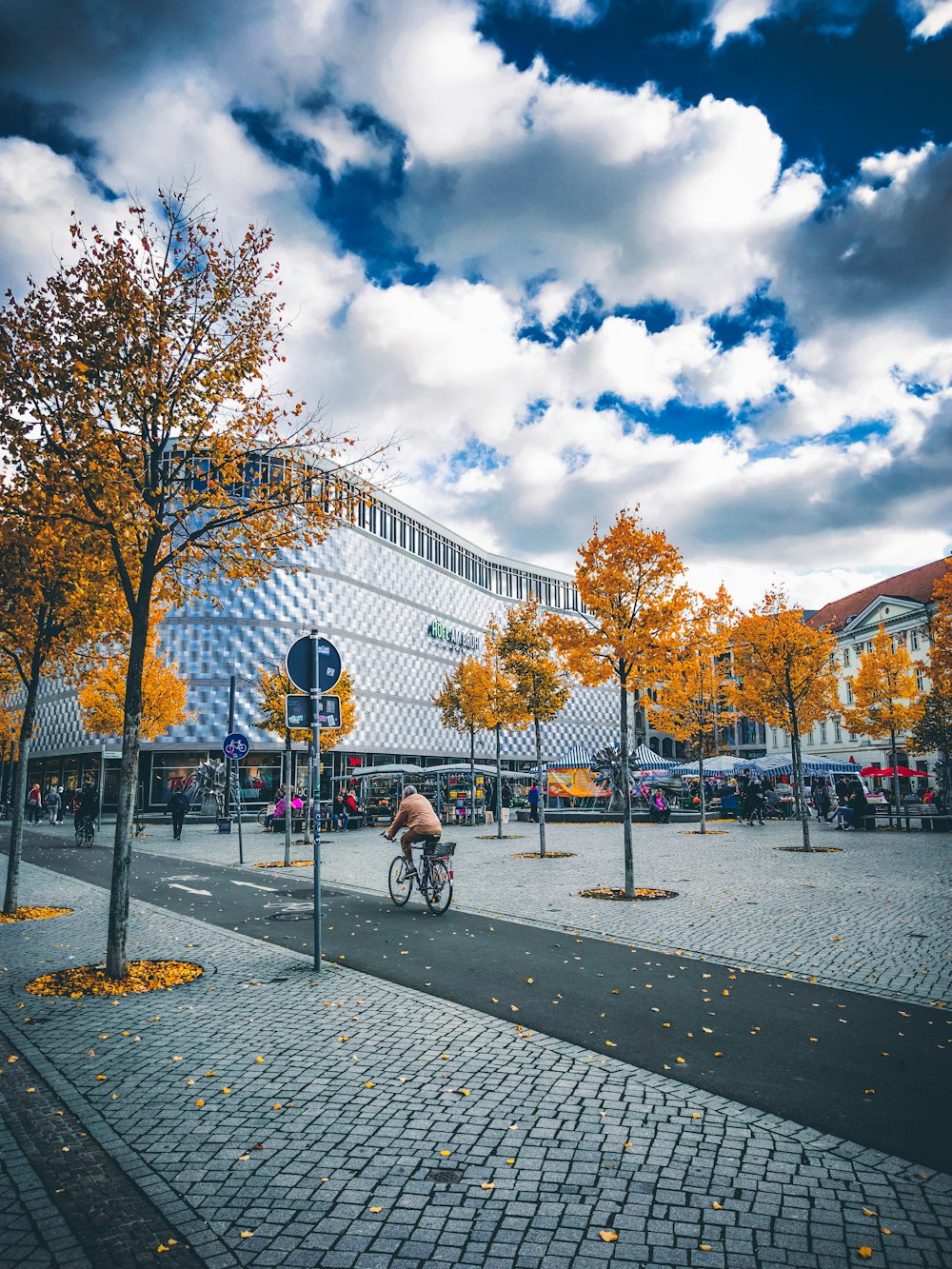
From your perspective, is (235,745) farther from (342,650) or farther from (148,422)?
(342,650)

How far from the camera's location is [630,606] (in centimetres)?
1365

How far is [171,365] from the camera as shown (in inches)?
327

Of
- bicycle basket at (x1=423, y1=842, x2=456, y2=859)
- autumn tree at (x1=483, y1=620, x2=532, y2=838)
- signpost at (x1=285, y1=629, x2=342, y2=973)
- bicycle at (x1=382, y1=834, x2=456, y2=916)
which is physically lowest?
bicycle at (x1=382, y1=834, x2=456, y2=916)

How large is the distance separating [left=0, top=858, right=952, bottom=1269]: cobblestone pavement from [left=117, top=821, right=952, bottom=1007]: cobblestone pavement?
341cm

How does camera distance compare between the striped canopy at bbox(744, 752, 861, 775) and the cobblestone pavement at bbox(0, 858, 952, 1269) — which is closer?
the cobblestone pavement at bbox(0, 858, 952, 1269)

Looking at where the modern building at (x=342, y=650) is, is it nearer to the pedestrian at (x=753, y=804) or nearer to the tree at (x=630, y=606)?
the pedestrian at (x=753, y=804)

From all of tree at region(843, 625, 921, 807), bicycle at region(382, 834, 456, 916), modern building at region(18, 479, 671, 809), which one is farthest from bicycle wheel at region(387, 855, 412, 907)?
tree at region(843, 625, 921, 807)

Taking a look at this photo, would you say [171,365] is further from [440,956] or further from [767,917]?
[767,917]

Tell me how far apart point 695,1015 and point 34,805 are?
141 ft

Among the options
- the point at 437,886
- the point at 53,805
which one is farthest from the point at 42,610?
the point at 53,805

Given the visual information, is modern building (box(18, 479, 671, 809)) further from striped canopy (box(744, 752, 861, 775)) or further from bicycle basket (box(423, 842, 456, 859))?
bicycle basket (box(423, 842, 456, 859))

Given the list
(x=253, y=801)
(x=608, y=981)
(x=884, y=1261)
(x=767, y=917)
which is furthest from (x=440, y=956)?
(x=253, y=801)

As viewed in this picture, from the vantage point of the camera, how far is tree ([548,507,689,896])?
44.1 feet

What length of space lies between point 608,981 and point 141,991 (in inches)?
157
